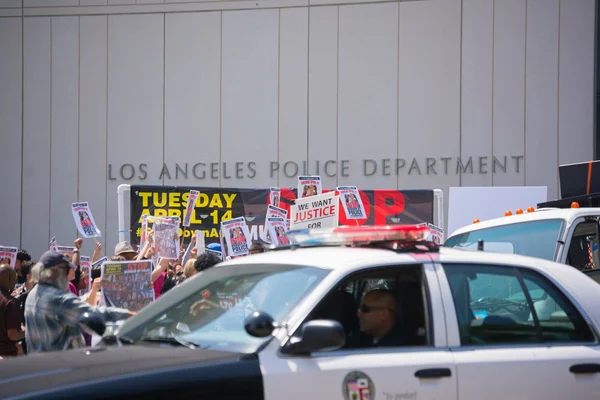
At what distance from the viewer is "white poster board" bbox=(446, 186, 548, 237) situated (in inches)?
470

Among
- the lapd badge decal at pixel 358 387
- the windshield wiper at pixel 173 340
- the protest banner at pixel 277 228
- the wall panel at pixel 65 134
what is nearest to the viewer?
the lapd badge decal at pixel 358 387

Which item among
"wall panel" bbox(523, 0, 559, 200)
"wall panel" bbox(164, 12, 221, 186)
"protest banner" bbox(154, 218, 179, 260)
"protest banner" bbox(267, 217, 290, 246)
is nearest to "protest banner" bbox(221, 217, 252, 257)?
"protest banner" bbox(267, 217, 290, 246)

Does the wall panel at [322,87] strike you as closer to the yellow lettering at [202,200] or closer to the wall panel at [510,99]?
the wall panel at [510,99]

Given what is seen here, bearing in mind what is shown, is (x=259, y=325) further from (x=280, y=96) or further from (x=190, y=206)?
(x=280, y=96)

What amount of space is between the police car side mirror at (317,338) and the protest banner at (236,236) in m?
7.43

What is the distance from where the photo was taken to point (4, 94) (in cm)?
2070

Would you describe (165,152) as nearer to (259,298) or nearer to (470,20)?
(470,20)

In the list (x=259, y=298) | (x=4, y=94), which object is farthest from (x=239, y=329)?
(x=4, y=94)

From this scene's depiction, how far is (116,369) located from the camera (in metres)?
3.44

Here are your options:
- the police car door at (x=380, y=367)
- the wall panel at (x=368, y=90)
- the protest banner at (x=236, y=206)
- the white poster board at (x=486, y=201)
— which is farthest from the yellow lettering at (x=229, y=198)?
the police car door at (x=380, y=367)

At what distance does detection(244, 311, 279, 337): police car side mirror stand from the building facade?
52.3ft

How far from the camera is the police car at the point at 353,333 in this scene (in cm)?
349

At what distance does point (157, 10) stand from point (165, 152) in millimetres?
3692

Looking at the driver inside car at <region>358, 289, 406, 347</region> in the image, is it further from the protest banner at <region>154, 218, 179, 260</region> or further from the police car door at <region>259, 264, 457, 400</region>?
the protest banner at <region>154, 218, 179, 260</region>
